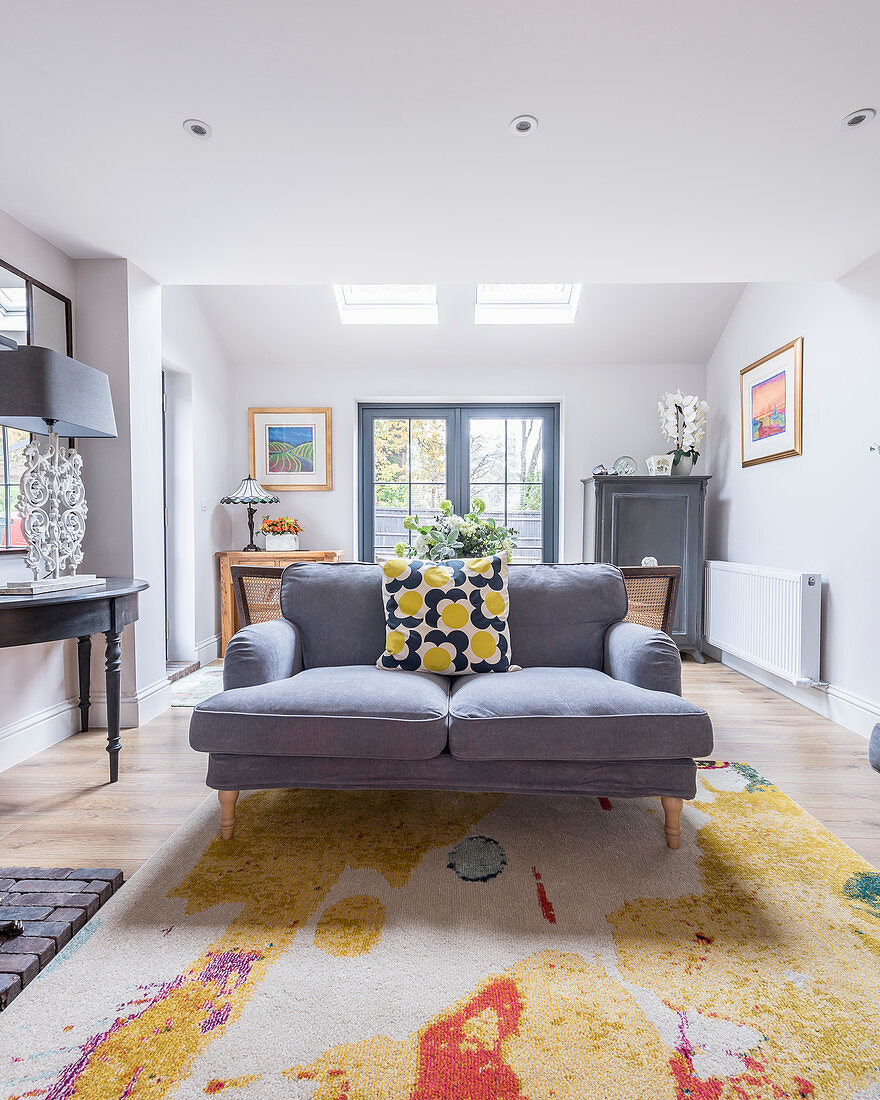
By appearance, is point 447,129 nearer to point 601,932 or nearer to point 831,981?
point 601,932

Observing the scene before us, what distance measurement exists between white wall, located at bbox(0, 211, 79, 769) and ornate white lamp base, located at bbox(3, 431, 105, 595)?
340mm

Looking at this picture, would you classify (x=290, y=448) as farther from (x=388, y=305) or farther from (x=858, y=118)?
(x=858, y=118)

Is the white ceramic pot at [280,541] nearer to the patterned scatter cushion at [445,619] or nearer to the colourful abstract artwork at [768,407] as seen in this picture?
the patterned scatter cushion at [445,619]

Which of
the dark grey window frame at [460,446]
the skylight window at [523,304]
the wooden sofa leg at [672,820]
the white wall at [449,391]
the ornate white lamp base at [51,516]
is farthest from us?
the dark grey window frame at [460,446]

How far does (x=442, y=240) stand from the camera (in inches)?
110

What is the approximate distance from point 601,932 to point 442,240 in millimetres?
2663

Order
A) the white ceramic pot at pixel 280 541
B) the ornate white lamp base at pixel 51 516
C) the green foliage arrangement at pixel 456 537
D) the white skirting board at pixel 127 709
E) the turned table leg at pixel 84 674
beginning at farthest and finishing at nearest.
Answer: the white ceramic pot at pixel 280 541 < the white skirting board at pixel 127 709 < the turned table leg at pixel 84 674 < the green foliage arrangement at pixel 456 537 < the ornate white lamp base at pixel 51 516

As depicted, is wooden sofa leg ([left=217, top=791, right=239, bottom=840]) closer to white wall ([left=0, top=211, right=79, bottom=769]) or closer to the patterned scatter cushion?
the patterned scatter cushion

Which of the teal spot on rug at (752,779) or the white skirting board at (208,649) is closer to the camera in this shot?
the teal spot on rug at (752,779)

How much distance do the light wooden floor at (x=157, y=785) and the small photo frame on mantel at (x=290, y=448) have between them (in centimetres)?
233

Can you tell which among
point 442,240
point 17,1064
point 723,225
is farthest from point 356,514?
point 17,1064

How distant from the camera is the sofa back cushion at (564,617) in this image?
2424 mm

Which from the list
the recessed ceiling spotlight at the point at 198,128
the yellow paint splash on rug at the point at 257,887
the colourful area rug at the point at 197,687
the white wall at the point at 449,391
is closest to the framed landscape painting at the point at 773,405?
the white wall at the point at 449,391

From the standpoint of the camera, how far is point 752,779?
2.38m
